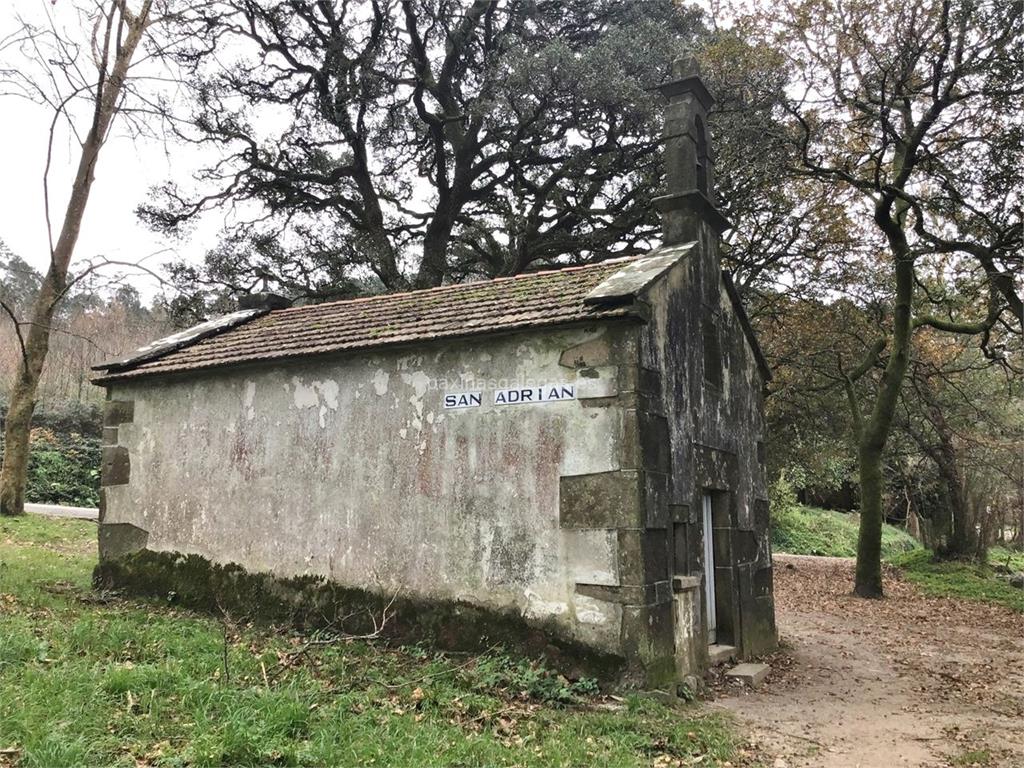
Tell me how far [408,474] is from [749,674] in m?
4.78

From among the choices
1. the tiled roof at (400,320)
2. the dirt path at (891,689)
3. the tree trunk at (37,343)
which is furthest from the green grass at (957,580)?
the tree trunk at (37,343)

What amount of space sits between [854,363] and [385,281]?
1240 centimetres

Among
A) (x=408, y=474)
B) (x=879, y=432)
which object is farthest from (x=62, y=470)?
(x=879, y=432)

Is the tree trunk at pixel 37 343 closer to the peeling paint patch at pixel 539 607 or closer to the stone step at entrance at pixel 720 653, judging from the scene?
the peeling paint patch at pixel 539 607

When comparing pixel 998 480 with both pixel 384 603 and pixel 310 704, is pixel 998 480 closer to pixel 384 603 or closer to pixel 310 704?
pixel 384 603

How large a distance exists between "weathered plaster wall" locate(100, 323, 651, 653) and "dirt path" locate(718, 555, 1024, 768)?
202cm

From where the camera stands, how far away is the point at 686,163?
10.7m

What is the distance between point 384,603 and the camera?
900cm

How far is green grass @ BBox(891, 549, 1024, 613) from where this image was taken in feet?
58.2

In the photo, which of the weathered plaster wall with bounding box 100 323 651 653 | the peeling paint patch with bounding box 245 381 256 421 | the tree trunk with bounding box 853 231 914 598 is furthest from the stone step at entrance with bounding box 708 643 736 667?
the tree trunk with bounding box 853 231 914 598

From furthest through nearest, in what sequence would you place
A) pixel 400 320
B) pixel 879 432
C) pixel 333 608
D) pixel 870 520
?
1. pixel 870 520
2. pixel 879 432
3. pixel 400 320
4. pixel 333 608

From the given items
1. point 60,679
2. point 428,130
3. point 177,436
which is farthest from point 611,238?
point 60,679

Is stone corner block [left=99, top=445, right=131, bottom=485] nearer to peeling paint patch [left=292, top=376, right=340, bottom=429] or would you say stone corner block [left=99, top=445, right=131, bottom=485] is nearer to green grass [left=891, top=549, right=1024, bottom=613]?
peeling paint patch [left=292, top=376, right=340, bottom=429]

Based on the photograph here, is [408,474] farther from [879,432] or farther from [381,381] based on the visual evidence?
[879,432]
